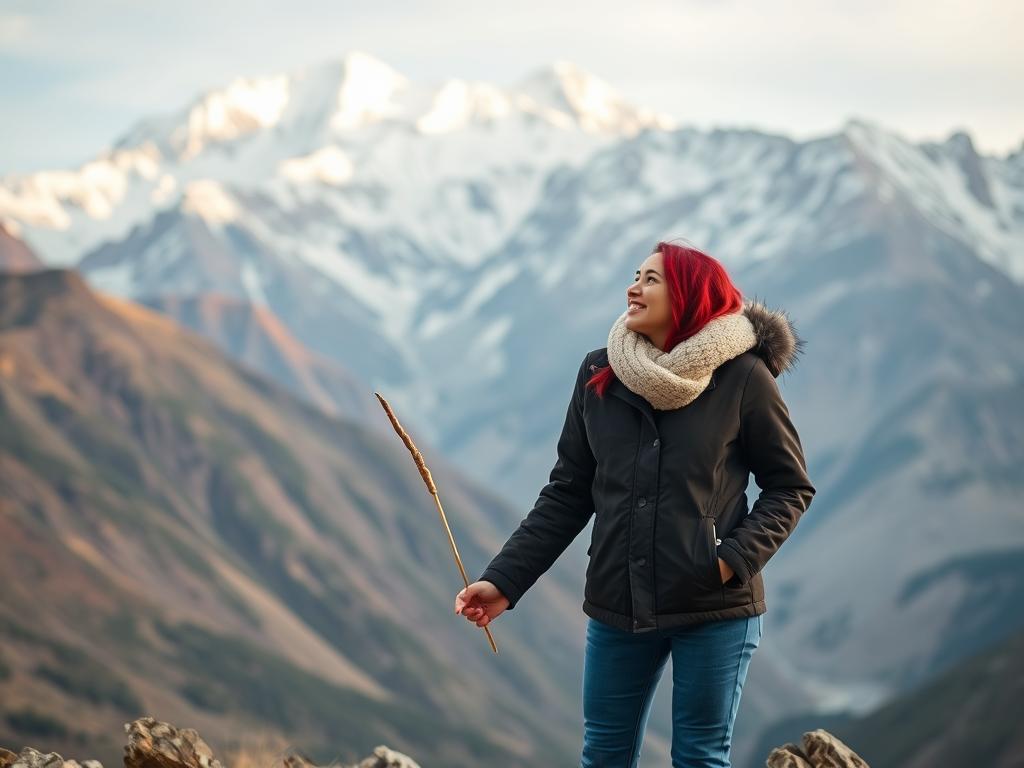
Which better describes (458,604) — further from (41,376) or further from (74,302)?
(74,302)

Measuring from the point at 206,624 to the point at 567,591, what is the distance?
75.6m

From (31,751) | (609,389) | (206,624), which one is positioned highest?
(206,624)

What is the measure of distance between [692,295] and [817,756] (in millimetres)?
2408

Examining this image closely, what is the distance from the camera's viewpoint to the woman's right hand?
6555mm

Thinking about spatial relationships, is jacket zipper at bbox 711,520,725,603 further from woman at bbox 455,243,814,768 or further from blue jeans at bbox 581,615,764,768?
blue jeans at bbox 581,615,764,768

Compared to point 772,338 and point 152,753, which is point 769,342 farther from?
point 152,753

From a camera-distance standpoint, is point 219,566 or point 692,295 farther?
point 219,566

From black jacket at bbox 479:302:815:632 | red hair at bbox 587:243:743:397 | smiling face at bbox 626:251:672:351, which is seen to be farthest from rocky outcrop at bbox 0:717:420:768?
smiling face at bbox 626:251:672:351

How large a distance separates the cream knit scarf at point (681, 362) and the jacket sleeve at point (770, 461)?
165 millimetres

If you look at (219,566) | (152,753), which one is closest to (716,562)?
(152,753)

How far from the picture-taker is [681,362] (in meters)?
6.14

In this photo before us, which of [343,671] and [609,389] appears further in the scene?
[343,671]

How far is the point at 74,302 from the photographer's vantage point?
5758 inches

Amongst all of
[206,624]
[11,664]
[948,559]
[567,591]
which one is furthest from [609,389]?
[948,559]
